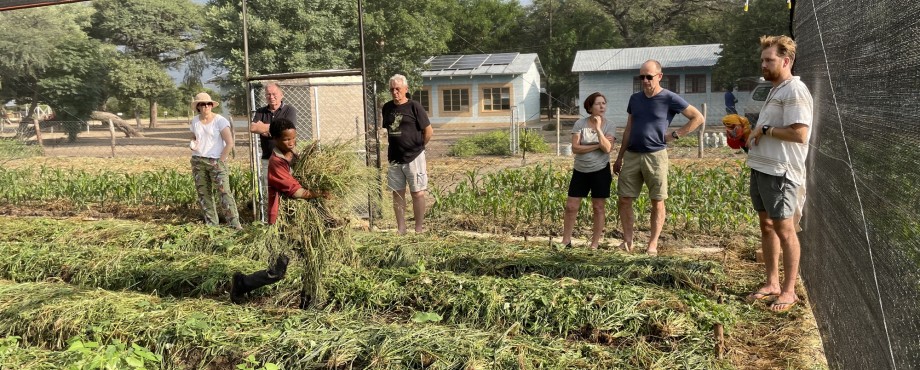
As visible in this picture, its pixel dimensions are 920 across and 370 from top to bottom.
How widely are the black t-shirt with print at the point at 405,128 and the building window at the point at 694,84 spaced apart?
88.5 feet

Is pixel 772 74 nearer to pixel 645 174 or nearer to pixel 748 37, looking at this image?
pixel 645 174

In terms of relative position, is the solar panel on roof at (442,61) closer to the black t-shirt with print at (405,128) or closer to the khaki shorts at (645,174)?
the black t-shirt with print at (405,128)

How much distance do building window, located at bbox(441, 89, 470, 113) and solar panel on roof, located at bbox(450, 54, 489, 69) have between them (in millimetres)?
1255

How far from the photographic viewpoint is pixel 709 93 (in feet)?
101

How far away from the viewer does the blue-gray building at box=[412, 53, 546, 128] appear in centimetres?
3316

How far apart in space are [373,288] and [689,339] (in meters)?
2.06

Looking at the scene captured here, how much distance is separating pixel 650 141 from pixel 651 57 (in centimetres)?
2617

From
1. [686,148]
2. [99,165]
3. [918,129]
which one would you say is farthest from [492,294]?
[686,148]

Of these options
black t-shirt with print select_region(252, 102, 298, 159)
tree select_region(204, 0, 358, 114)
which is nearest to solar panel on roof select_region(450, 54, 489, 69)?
tree select_region(204, 0, 358, 114)

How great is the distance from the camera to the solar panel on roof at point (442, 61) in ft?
111

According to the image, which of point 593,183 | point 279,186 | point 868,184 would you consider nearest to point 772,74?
point 868,184

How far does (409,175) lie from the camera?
691 centimetres

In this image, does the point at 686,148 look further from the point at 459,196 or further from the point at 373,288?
the point at 373,288

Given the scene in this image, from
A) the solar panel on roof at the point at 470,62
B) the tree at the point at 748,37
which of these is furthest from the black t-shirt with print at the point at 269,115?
the solar panel on roof at the point at 470,62
